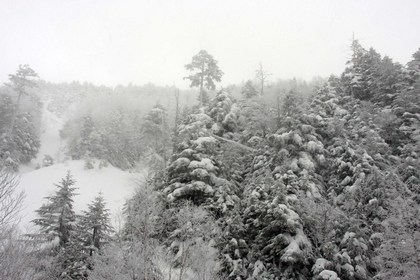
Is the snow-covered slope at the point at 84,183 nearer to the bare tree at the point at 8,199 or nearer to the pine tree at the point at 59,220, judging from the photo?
the pine tree at the point at 59,220

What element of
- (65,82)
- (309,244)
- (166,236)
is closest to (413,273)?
(309,244)

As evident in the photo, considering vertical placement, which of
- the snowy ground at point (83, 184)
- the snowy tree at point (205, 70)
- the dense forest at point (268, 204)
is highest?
the snowy tree at point (205, 70)

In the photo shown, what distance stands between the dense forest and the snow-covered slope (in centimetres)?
671

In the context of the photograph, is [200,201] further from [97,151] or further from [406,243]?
[97,151]

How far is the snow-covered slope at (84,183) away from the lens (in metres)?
36.6

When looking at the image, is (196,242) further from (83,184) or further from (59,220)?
(83,184)

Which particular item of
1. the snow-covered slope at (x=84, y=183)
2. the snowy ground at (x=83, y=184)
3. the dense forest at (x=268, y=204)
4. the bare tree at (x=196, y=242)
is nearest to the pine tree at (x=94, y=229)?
the dense forest at (x=268, y=204)

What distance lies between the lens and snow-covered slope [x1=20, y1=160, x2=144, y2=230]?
36.6m

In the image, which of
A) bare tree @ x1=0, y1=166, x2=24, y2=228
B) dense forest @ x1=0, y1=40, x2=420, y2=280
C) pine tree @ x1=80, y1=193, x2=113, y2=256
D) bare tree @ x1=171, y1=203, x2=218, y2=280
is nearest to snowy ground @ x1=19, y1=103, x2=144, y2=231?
dense forest @ x1=0, y1=40, x2=420, y2=280

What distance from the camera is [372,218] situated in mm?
20641

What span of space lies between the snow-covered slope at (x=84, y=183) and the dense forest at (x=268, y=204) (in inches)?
264

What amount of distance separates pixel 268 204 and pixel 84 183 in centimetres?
2703

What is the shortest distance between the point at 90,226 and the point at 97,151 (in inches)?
965

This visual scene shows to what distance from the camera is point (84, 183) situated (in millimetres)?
Answer: 40219
